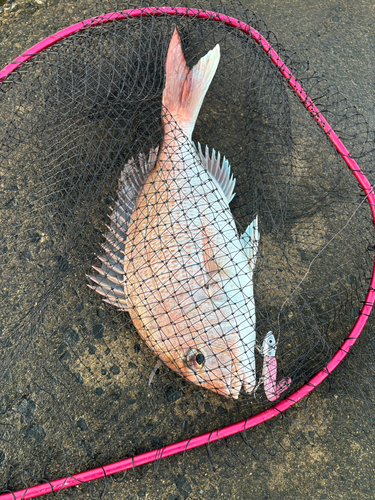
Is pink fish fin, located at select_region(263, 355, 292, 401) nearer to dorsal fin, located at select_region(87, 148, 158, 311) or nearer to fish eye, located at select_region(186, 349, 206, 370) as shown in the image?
fish eye, located at select_region(186, 349, 206, 370)

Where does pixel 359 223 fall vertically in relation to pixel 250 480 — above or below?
above

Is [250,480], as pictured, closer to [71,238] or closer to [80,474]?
[80,474]

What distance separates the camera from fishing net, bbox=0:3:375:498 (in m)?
2.16

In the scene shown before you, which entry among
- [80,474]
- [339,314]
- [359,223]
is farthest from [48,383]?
[359,223]

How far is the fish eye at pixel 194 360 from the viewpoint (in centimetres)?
207

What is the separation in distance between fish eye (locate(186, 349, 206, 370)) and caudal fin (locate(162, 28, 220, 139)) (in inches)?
53.8

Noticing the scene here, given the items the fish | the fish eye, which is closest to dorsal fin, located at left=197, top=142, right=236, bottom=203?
the fish

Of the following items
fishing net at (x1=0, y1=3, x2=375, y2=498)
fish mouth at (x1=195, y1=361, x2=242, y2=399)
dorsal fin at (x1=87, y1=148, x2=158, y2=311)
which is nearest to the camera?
fish mouth at (x1=195, y1=361, x2=242, y2=399)

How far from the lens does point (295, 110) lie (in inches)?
115

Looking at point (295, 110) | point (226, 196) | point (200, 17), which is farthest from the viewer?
point (295, 110)

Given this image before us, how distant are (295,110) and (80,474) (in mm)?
2856

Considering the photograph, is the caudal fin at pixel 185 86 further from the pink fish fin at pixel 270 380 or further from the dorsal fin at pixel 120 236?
the pink fish fin at pixel 270 380

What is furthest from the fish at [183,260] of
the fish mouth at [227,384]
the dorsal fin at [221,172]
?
the dorsal fin at [221,172]

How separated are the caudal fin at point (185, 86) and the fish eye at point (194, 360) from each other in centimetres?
137
